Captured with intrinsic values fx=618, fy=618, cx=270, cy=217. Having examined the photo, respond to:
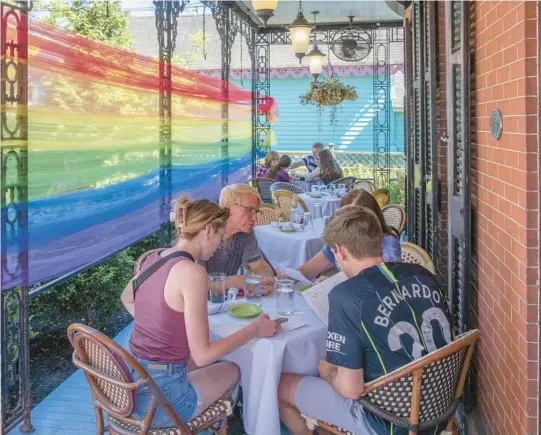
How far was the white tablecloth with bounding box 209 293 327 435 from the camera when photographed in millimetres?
2521

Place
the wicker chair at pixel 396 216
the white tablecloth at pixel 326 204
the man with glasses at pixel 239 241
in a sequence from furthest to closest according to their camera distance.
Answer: the white tablecloth at pixel 326 204 → the wicker chair at pixel 396 216 → the man with glasses at pixel 239 241

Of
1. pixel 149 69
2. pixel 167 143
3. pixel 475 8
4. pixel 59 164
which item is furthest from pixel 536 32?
pixel 167 143

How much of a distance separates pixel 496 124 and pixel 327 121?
603 inches

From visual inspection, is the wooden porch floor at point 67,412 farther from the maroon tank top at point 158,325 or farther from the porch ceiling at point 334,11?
the porch ceiling at point 334,11

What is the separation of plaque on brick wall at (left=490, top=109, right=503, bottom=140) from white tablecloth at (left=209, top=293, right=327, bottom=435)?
106cm

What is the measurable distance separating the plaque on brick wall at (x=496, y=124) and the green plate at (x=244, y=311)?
4.15ft

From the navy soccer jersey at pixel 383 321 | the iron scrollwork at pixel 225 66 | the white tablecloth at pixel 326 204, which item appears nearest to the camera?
the navy soccer jersey at pixel 383 321

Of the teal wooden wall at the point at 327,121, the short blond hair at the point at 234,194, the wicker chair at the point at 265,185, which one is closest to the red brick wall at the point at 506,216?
the short blond hair at the point at 234,194

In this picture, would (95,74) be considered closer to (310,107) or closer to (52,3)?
(52,3)

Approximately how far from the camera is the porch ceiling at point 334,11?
10016 mm

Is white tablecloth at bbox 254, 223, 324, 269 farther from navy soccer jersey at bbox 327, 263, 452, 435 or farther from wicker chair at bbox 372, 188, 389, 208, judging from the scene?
navy soccer jersey at bbox 327, 263, 452, 435

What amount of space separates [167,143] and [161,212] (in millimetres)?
732

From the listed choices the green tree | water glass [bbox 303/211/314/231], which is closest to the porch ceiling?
the green tree

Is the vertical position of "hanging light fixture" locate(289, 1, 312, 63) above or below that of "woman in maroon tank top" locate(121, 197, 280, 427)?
above
